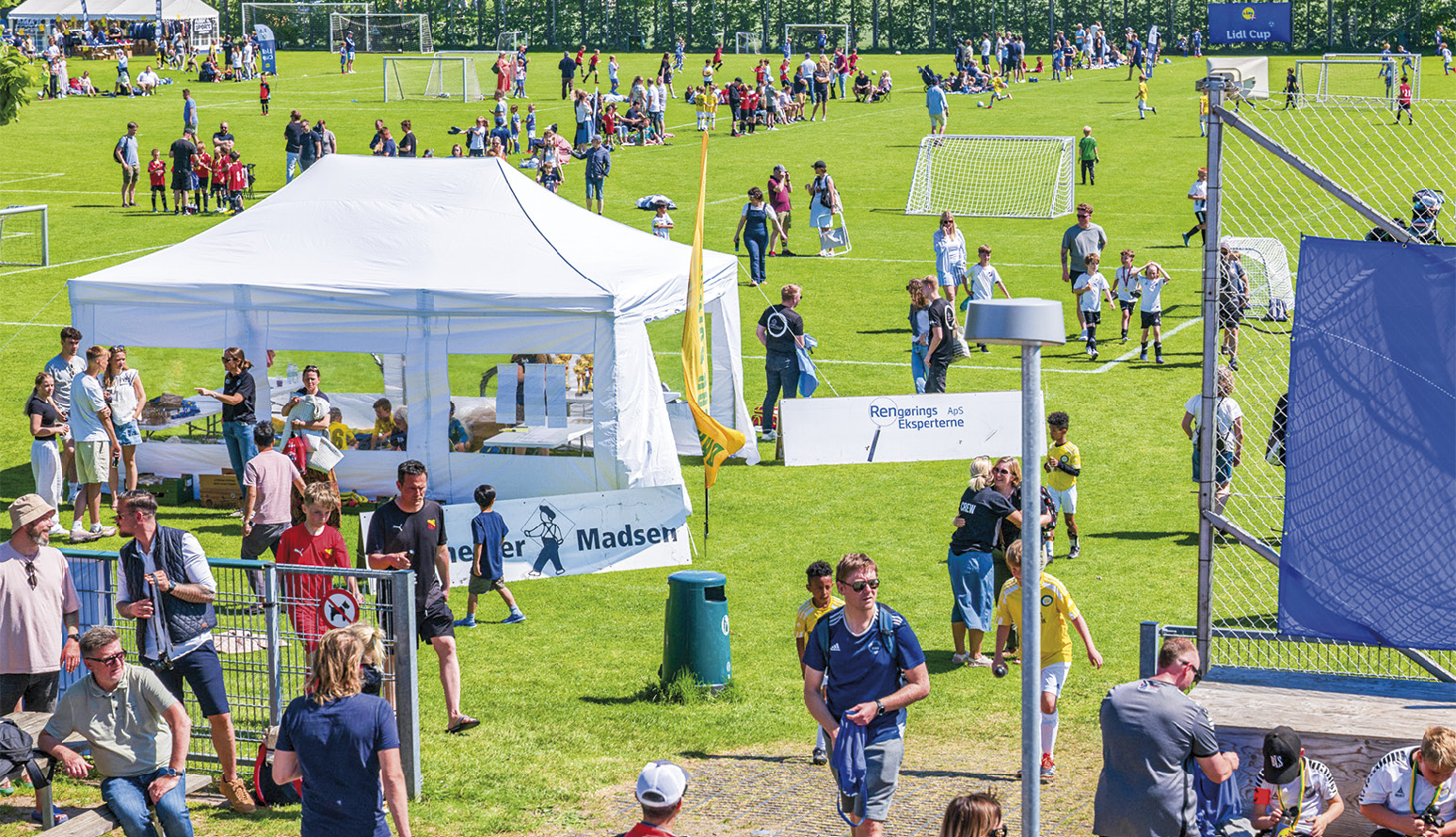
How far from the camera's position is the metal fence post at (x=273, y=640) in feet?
30.2

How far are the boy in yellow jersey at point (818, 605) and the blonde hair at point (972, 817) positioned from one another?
8.76 ft

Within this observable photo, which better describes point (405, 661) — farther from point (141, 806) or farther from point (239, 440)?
point (239, 440)

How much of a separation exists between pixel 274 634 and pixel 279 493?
3808 mm

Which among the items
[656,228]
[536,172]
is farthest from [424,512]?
[536,172]

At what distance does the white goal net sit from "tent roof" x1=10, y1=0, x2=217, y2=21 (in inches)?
1957

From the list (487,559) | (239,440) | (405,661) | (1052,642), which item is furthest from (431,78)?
(1052,642)

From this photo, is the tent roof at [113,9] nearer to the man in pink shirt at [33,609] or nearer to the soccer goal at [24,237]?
the soccer goal at [24,237]

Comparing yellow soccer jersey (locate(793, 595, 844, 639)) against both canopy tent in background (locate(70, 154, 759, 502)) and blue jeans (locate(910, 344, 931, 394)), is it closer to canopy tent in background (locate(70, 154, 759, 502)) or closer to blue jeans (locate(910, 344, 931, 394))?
canopy tent in background (locate(70, 154, 759, 502))

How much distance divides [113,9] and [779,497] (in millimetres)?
66902

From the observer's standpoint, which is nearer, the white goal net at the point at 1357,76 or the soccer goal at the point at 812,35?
the white goal net at the point at 1357,76

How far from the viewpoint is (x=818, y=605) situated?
9.20 meters

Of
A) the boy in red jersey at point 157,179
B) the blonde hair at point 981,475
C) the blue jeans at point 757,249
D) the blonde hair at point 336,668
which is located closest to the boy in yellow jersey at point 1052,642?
the blonde hair at point 981,475

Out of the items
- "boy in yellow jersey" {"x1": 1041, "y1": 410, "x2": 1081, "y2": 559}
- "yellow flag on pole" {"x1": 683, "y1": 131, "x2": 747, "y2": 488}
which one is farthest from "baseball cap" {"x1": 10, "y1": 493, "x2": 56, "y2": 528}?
"boy in yellow jersey" {"x1": 1041, "y1": 410, "x2": 1081, "y2": 559}

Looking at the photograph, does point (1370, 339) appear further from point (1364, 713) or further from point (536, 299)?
point (536, 299)
